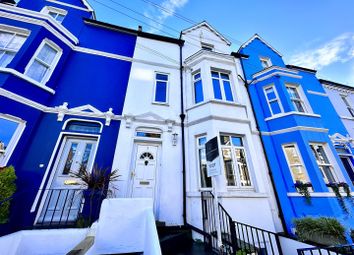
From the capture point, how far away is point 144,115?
6.66 m

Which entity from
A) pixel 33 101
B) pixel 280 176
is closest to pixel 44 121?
pixel 33 101

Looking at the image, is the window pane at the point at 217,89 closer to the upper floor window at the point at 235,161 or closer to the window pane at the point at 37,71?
the upper floor window at the point at 235,161

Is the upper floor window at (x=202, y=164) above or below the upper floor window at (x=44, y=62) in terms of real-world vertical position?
below

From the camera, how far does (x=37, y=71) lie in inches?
228

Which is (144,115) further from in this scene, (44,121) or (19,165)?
(19,165)

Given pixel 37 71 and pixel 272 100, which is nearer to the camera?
pixel 37 71

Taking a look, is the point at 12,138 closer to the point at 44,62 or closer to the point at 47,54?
the point at 44,62

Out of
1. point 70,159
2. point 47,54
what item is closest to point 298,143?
point 70,159

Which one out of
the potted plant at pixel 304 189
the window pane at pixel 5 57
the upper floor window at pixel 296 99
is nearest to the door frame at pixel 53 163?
the window pane at pixel 5 57

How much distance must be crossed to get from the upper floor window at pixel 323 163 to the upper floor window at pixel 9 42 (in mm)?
12776

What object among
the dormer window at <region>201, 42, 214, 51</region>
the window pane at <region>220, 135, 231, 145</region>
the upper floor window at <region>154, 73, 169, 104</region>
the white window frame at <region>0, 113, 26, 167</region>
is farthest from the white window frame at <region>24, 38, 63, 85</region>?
the dormer window at <region>201, 42, 214, 51</region>

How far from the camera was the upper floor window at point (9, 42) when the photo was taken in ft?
17.9

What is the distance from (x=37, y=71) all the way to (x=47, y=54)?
95 centimetres

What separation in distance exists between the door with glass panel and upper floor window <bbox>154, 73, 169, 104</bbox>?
3.41 metres
